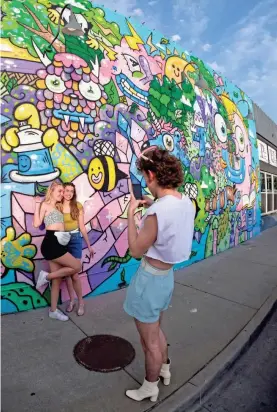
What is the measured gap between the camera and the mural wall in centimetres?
348

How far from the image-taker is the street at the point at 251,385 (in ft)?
7.35

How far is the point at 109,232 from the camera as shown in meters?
4.30

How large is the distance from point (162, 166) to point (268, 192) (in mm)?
11654

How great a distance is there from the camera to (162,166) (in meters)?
1.86

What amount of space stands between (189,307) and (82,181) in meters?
2.34

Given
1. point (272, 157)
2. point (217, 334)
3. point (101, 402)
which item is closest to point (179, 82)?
point (217, 334)

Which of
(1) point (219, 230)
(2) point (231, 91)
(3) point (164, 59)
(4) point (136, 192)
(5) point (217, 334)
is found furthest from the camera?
(2) point (231, 91)

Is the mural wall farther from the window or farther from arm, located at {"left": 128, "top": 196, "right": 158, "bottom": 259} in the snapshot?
the window

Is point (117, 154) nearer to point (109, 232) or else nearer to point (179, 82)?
point (109, 232)

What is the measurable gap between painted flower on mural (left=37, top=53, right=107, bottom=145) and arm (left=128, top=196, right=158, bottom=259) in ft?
7.97

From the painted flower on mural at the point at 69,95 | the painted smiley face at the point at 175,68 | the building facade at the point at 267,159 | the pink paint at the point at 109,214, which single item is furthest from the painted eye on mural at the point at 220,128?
the pink paint at the point at 109,214

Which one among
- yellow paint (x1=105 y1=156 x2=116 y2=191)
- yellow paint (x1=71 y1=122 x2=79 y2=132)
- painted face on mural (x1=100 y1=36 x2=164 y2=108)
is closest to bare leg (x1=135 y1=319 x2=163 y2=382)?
yellow paint (x1=105 y1=156 x2=116 y2=191)

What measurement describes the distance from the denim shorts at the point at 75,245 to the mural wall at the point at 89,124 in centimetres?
43

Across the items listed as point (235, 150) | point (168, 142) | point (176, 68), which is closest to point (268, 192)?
point (235, 150)
